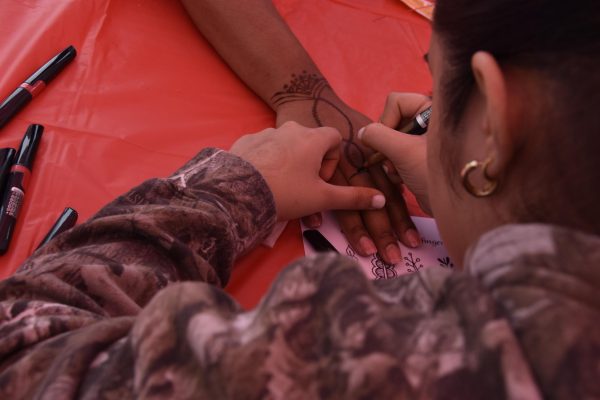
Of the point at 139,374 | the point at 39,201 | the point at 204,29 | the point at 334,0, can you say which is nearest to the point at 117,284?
the point at 139,374

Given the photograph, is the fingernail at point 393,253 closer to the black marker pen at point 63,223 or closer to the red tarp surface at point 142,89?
the red tarp surface at point 142,89

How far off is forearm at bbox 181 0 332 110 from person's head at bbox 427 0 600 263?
0.57 m

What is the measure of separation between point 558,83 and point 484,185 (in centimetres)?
11

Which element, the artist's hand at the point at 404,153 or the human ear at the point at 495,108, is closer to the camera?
the human ear at the point at 495,108

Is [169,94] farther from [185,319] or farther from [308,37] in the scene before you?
[185,319]

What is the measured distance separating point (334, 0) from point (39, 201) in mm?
881

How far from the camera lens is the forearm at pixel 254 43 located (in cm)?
95

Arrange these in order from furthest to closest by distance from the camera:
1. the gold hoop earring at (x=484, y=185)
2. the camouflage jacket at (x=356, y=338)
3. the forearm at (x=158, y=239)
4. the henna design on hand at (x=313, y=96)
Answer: the henna design on hand at (x=313, y=96), the forearm at (x=158, y=239), the gold hoop earring at (x=484, y=185), the camouflage jacket at (x=356, y=338)

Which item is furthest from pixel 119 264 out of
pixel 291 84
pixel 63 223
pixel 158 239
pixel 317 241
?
pixel 291 84

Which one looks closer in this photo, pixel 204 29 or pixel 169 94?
pixel 169 94

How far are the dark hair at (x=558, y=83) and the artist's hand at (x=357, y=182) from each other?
1.31 feet

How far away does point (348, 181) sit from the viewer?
86 cm

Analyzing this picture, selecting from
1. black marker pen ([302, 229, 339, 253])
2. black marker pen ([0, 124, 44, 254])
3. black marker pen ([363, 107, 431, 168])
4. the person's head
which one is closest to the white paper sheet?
black marker pen ([302, 229, 339, 253])

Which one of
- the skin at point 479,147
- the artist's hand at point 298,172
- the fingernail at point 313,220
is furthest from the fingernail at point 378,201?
the skin at point 479,147
